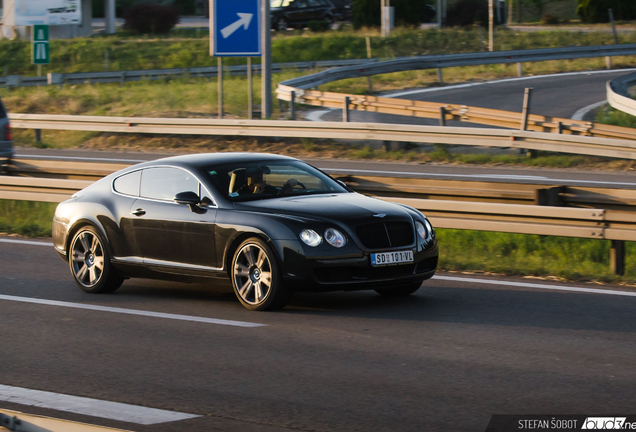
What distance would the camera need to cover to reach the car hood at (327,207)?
27.2ft

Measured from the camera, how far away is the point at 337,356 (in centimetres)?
692

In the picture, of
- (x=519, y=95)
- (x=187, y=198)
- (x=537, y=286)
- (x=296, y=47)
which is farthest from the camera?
(x=296, y=47)

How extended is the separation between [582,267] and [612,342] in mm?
3319

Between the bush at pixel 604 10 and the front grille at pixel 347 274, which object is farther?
the bush at pixel 604 10

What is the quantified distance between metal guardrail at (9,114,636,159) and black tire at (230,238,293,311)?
1128 centimetres

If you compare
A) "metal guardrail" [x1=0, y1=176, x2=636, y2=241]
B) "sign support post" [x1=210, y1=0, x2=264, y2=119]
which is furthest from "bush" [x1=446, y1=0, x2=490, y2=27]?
"metal guardrail" [x1=0, y1=176, x2=636, y2=241]

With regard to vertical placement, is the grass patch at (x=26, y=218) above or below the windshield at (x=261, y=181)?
below

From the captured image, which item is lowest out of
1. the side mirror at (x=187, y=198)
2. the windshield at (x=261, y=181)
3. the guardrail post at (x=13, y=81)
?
the side mirror at (x=187, y=198)

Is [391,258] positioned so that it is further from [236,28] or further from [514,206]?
[236,28]

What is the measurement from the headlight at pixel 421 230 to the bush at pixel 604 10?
58924 mm

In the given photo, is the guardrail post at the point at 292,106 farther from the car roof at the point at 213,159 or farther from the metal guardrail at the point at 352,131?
the car roof at the point at 213,159

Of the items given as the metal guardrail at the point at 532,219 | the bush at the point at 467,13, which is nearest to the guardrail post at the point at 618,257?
the metal guardrail at the point at 532,219

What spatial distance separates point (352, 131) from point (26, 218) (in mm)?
7568

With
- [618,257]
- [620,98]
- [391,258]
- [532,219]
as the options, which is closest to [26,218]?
[532,219]
